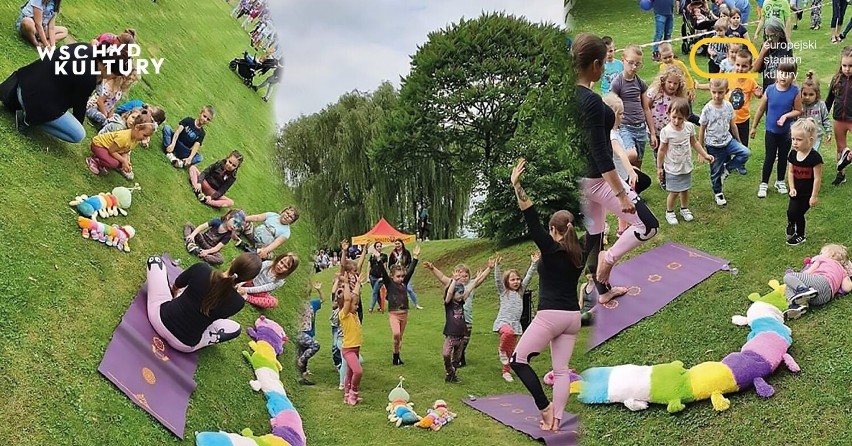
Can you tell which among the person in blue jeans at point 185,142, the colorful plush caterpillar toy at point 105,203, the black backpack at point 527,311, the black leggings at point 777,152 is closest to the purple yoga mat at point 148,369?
the colorful plush caterpillar toy at point 105,203

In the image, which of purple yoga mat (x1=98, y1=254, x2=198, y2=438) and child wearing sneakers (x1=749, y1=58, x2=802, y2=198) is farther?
child wearing sneakers (x1=749, y1=58, x2=802, y2=198)

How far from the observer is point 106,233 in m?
4.30

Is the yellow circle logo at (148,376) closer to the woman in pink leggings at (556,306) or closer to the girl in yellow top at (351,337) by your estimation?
the girl in yellow top at (351,337)

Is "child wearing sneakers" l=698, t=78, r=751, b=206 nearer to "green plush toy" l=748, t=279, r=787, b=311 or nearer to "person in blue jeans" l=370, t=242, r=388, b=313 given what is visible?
"green plush toy" l=748, t=279, r=787, b=311

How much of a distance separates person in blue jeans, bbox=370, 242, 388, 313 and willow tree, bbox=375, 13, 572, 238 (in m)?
0.59

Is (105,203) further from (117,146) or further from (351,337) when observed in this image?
(351,337)

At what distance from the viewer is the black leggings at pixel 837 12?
563 centimetres

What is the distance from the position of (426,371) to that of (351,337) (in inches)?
12.3

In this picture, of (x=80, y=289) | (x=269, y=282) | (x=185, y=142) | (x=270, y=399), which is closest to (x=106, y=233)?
(x=80, y=289)

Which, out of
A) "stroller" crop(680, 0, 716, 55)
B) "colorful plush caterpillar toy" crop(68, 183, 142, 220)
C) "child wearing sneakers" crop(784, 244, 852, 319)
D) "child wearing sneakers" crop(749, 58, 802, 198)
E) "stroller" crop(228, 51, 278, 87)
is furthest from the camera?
"stroller" crop(228, 51, 278, 87)

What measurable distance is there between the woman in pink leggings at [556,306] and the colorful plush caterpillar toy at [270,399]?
39.4 inches

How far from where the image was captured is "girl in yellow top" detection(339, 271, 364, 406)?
2789 mm

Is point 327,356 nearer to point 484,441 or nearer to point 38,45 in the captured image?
point 484,441

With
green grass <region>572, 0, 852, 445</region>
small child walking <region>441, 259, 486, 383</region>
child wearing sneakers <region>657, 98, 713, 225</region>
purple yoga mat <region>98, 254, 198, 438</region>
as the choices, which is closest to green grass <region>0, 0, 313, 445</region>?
purple yoga mat <region>98, 254, 198, 438</region>
